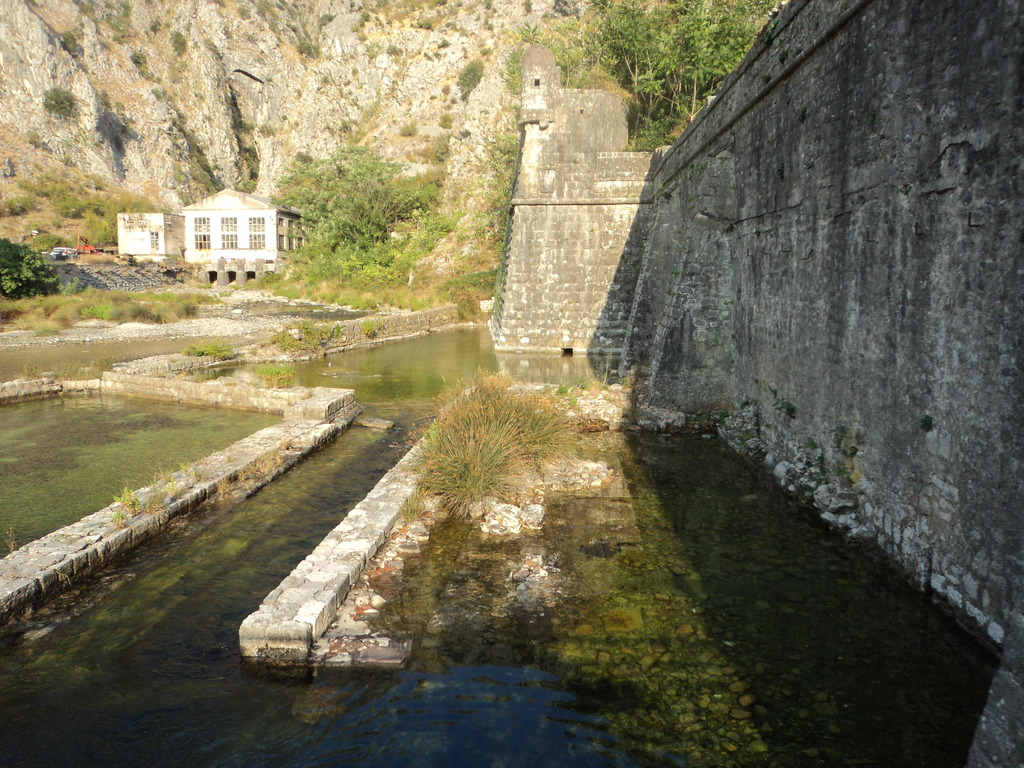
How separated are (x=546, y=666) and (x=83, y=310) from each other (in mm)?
25676

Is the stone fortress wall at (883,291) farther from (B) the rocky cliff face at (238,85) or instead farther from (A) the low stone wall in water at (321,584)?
(B) the rocky cliff face at (238,85)

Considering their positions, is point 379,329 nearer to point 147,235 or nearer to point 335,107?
point 147,235

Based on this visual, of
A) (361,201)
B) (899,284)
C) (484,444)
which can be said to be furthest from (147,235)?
(899,284)

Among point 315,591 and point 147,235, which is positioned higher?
point 147,235

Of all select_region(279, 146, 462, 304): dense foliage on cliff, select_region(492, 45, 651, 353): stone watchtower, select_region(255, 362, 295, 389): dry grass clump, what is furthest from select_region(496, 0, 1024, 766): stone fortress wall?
select_region(279, 146, 462, 304): dense foliage on cliff

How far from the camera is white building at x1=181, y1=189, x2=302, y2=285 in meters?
40.7

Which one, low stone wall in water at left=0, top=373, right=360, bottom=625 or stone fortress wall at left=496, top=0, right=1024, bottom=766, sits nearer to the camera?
stone fortress wall at left=496, top=0, right=1024, bottom=766

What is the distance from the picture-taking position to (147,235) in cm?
4203

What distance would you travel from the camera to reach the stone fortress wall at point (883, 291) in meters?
3.55

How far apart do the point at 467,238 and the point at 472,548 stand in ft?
88.9

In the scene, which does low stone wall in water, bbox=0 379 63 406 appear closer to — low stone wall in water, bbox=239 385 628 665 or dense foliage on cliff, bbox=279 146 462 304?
low stone wall in water, bbox=239 385 628 665

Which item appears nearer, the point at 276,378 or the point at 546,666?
the point at 546,666

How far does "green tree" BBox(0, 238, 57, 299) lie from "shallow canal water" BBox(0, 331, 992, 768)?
961 inches

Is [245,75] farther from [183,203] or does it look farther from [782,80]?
[782,80]
